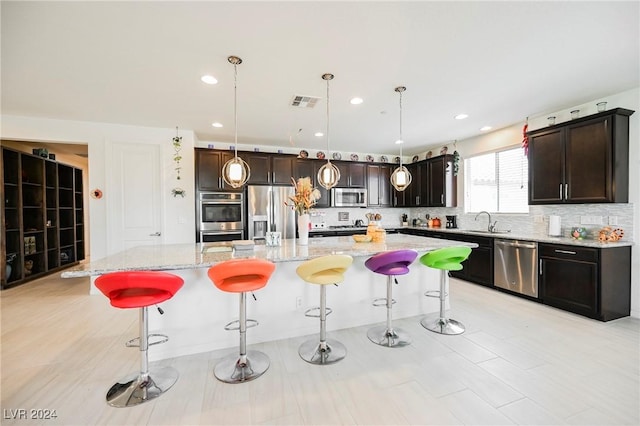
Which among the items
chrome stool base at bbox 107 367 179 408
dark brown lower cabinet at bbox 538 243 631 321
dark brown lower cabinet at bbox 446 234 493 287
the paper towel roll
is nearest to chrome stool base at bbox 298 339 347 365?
chrome stool base at bbox 107 367 179 408

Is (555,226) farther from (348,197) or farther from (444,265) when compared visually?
(348,197)

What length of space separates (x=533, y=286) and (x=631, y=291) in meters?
0.92

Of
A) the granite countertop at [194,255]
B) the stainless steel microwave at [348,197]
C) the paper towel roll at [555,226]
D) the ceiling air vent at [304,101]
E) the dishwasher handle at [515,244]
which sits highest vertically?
the ceiling air vent at [304,101]

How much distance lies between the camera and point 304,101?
11.2ft

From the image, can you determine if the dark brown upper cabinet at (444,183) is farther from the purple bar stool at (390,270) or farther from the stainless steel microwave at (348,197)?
the purple bar stool at (390,270)

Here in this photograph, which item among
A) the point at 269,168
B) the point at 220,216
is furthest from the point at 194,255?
the point at 269,168

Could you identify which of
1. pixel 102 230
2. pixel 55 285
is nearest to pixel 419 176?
pixel 102 230

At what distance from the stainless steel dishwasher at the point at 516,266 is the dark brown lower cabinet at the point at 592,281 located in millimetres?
231

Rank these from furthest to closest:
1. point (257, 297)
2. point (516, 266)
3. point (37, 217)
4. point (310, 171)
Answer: point (310, 171) → point (37, 217) → point (516, 266) → point (257, 297)

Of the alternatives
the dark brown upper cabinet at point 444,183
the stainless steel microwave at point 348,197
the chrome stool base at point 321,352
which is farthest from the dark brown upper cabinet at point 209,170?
the dark brown upper cabinet at point 444,183

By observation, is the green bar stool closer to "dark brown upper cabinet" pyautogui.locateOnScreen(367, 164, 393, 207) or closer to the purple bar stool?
the purple bar stool

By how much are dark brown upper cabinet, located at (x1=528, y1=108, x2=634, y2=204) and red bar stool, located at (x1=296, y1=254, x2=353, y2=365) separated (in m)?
3.28

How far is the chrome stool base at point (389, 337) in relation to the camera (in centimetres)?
265

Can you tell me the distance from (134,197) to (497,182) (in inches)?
242
